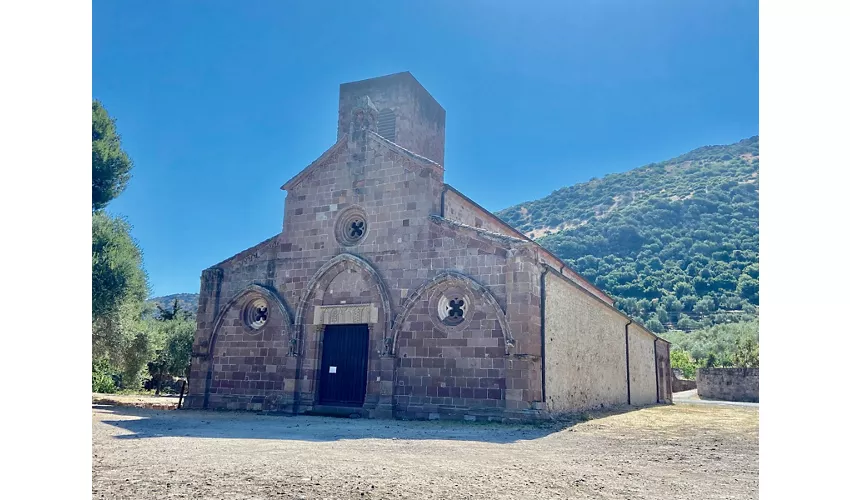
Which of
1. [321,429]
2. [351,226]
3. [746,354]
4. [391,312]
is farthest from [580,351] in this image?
[746,354]

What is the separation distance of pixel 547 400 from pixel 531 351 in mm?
1376

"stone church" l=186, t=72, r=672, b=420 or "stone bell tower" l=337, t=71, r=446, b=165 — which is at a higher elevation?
"stone bell tower" l=337, t=71, r=446, b=165

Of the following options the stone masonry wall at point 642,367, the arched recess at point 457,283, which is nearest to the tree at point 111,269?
the arched recess at point 457,283

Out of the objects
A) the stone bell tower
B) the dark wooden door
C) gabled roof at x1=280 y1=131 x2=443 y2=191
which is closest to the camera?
the dark wooden door

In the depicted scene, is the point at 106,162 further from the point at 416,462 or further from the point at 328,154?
the point at 416,462

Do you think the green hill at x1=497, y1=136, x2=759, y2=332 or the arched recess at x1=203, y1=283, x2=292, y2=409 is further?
the green hill at x1=497, y1=136, x2=759, y2=332

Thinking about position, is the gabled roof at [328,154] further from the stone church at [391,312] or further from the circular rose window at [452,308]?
the circular rose window at [452,308]

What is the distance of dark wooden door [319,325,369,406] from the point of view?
56.7 ft

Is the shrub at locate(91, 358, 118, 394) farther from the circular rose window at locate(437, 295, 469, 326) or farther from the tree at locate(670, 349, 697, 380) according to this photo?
the tree at locate(670, 349, 697, 380)

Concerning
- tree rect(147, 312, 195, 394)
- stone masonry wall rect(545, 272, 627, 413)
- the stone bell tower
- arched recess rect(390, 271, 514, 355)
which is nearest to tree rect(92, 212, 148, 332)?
the stone bell tower

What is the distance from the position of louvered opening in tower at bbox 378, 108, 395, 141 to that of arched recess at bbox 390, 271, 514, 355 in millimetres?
8910

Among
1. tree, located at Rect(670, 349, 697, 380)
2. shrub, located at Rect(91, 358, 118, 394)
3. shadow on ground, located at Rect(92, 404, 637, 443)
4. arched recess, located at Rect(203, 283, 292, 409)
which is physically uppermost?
arched recess, located at Rect(203, 283, 292, 409)

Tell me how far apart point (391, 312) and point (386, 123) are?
9761 millimetres
